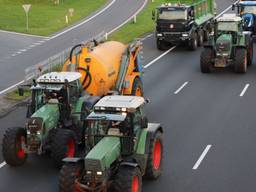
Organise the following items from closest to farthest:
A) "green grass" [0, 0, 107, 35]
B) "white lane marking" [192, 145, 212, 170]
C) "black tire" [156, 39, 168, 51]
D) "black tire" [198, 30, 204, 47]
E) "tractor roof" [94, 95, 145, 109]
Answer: "tractor roof" [94, 95, 145, 109], "white lane marking" [192, 145, 212, 170], "black tire" [156, 39, 168, 51], "black tire" [198, 30, 204, 47], "green grass" [0, 0, 107, 35]

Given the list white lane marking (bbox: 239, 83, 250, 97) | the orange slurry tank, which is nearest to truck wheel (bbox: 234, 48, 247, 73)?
white lane marking (bbox: 239, 83, 250, 97)

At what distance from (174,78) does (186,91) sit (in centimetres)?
271

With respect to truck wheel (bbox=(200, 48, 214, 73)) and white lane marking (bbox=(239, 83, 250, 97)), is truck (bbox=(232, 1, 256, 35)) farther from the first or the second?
white lane marking (bbox=(239, 83, 250, 97))

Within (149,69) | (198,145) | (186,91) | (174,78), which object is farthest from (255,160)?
(149,69)

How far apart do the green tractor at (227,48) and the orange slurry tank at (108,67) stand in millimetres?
7064

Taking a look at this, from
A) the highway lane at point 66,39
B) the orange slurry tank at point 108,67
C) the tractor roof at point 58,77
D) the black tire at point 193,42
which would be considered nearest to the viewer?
the tractor roof at point 58,77

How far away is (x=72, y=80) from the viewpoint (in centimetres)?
1914

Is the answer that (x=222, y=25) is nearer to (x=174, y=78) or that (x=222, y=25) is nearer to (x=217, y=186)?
(x=174, y=78)

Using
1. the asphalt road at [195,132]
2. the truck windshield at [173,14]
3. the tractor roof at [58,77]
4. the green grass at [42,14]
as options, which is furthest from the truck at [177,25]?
the tractor roof at [58,77]

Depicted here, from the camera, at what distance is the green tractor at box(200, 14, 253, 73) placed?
30328 millimetres

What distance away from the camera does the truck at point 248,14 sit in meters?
39.7

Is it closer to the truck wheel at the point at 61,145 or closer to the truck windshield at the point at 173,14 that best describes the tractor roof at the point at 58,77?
the truck wheel at the point at 61,145

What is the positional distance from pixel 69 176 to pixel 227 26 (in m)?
19.1

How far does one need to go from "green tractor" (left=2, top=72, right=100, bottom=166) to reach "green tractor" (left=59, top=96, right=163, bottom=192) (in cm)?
200
